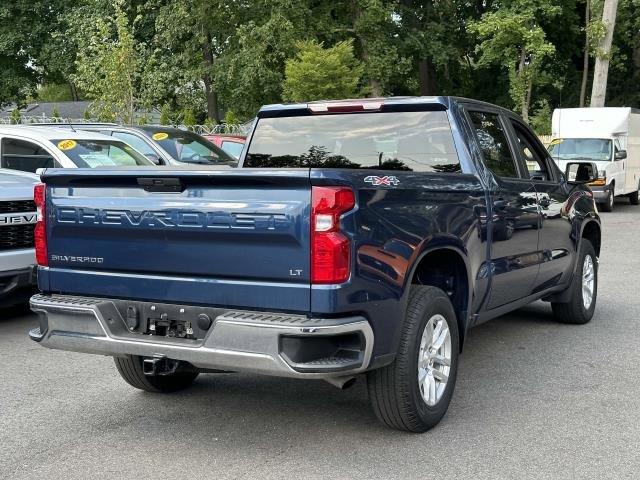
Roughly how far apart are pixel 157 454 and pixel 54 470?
0.54m

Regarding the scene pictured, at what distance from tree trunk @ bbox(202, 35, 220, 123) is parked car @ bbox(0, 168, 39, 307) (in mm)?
30262

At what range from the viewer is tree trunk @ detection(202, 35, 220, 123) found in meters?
37.2

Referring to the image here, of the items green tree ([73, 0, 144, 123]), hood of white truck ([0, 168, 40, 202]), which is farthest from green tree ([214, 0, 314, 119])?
hood of white truck ([0, 168, 40, 202])

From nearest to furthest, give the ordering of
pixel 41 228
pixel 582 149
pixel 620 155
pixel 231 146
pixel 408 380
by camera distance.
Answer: pixel 408 380, pixel 41 228, pixel 231 146, pixel 620 155, pixel 582 149

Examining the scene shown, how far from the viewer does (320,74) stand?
29750mm

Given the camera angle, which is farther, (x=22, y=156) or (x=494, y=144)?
(x=22, y=156)

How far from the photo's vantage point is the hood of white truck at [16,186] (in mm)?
7312

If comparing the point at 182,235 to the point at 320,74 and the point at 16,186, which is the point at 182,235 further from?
the point at 320,74

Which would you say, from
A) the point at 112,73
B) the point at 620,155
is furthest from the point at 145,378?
the point at 112,73

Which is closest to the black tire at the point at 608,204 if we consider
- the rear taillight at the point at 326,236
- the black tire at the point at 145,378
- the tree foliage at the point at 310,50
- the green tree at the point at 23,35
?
the tree foliage at the point at 310,50

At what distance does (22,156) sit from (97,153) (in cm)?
88

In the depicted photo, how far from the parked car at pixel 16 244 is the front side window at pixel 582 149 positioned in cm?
1530

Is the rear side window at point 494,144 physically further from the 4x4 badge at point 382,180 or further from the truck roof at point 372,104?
the 4x4 badge at point 382,180

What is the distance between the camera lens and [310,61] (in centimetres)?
3003
